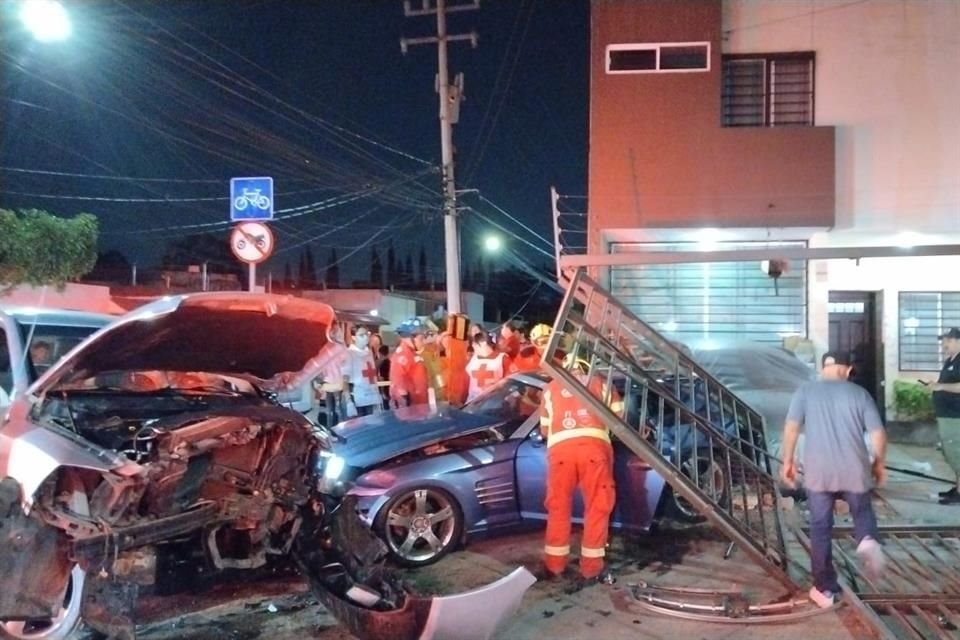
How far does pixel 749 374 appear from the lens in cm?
990

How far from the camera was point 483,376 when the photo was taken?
11.0 m

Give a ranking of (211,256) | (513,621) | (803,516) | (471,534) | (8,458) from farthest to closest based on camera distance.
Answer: (211,256) < (803,516) < (471,534) < (513,621) < (8,458)

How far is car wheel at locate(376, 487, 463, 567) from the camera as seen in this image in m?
6.77

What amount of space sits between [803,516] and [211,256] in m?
52.1

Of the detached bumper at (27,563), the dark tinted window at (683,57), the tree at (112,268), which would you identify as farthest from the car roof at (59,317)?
the tree at (112,268)

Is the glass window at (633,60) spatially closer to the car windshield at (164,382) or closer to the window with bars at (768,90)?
the window with bars at (768,90)

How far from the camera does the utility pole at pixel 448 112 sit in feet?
60.2

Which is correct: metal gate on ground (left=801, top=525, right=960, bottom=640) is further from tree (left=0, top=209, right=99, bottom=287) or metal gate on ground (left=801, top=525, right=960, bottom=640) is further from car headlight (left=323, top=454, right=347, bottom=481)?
tree (left=0, top=209, right=99, bottom=287)

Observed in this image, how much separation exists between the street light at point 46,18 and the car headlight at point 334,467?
588 centimetres

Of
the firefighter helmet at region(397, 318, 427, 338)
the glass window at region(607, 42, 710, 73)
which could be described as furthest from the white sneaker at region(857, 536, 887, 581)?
the glass window at region(607, 42, 710, 73)

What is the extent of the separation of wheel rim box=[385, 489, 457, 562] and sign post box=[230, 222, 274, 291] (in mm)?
3413

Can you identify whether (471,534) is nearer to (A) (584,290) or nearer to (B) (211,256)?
(A) (584,290)

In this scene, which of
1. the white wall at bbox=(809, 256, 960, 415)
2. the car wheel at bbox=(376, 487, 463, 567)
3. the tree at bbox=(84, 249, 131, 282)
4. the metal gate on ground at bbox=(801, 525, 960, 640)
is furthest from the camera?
the tree at bbox=(84, 249, 131, 282)

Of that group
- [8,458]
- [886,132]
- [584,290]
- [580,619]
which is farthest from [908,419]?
[8,458]
